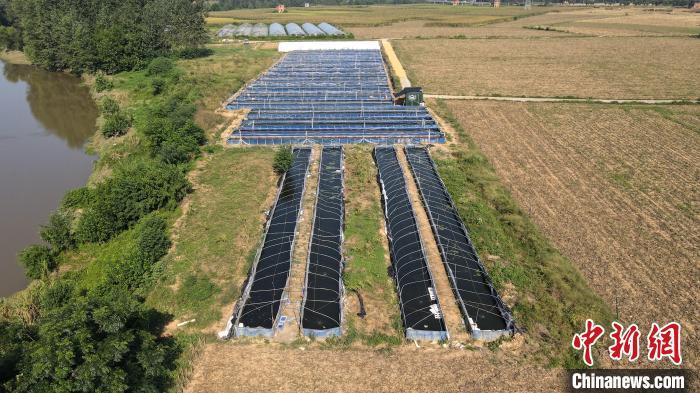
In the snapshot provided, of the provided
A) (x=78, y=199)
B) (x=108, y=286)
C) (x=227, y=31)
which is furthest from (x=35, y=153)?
(x=227, y=31)

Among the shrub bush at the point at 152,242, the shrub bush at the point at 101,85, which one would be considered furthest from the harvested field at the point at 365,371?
the shrub bush at the point at 101,85

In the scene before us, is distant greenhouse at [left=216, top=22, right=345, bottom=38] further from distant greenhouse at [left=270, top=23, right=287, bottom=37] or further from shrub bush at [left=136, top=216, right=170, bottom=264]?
shrub bush at [left=136, top=216, right=170, bottom=264]

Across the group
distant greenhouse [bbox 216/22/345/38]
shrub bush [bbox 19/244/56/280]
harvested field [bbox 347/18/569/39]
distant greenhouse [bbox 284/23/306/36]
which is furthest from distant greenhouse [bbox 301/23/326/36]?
shrub bush [bbox 19/244/56/280]

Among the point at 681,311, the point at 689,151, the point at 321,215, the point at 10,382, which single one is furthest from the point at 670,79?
the point at 10,382

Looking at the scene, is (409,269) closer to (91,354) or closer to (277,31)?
(91,354)

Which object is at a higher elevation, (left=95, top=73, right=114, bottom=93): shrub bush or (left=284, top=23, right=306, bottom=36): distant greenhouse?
(left=284, top=23, right=306, bottom=36): distant greenhouse

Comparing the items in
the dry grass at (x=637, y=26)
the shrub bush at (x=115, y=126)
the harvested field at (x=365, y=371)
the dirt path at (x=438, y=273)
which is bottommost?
the harvested field at (x=365, y=371)

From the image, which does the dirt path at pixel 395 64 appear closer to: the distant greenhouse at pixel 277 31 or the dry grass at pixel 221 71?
the dry grass at pixel 221 71
